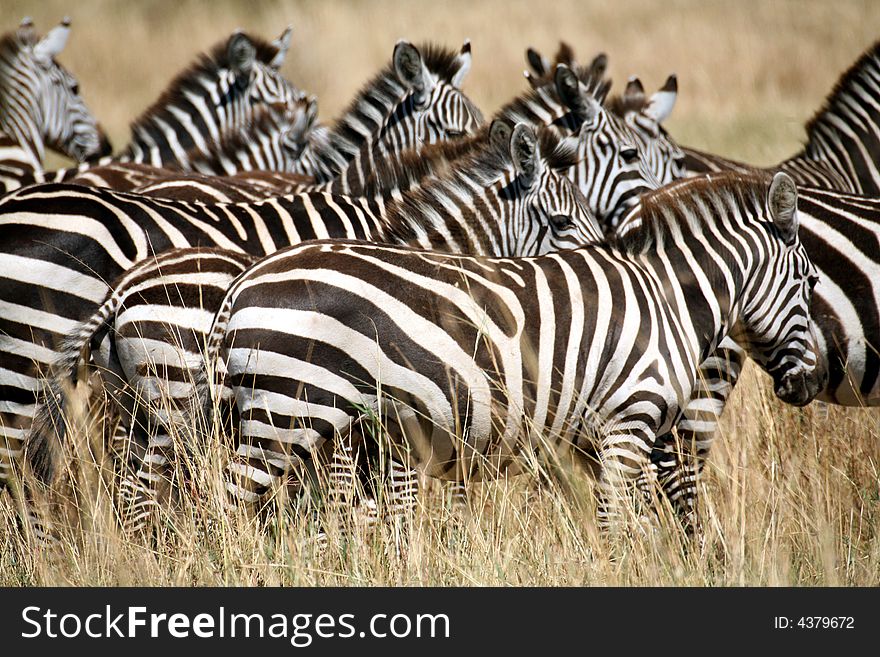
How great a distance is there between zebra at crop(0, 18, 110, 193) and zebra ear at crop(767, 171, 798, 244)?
7028mm

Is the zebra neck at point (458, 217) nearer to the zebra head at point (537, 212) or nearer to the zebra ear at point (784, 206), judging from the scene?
the zebra head at point (537, 212)

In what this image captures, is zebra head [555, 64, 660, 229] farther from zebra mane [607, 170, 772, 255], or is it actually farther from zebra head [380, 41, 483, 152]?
zebra mane [607, 170, 772, 255]

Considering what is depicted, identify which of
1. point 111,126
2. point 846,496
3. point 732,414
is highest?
point 111,126

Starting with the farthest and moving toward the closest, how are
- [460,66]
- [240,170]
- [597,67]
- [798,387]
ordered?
[240,170] < [597,67] < [460,66] < [798,387]

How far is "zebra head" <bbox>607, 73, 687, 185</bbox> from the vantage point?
7.72 metres

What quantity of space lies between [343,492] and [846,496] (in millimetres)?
2487

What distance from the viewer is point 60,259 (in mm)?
4820

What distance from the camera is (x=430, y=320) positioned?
4137 millimetres

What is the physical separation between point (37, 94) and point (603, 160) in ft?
20.5

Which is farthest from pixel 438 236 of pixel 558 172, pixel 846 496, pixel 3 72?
pixel 3 72

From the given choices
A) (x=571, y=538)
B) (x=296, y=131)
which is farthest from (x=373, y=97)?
(x=571, y=538)

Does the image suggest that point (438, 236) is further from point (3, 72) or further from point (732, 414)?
point (3, 72)

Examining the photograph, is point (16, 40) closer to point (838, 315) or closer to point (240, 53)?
point (240, 53)

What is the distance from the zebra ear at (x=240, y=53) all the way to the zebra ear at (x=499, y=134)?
4457mm
